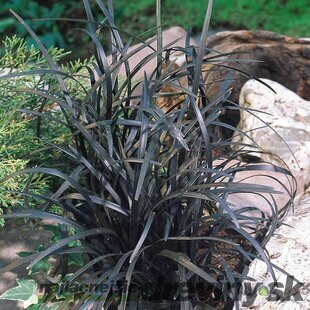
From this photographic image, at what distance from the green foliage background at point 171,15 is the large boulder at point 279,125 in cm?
309

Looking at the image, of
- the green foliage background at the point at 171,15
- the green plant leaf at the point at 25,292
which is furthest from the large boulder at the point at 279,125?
the green foliage background at the point at 171,15

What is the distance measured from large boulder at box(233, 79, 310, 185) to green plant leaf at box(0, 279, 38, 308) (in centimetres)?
133

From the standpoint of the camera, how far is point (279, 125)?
11.5ft

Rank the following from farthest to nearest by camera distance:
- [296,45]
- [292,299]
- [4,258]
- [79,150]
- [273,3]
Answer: [273,3] → [296,45] → [4,258] → [79,150] → [292,299]

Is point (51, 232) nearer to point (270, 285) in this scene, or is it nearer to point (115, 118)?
point (115, 118)

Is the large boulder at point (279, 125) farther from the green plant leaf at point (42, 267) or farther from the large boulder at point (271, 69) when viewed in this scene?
the green plant leaf at point (42, 267)

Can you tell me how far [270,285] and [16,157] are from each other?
112cm

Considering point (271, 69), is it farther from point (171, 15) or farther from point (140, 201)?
point (171, 15)

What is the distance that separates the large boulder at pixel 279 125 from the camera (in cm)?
332

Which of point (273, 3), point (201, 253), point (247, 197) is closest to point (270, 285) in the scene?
point (201, 253)

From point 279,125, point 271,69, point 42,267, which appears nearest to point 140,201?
point 42,267

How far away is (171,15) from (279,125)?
372 centimetres

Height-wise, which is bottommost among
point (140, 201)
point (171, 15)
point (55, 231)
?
point (55, 231)

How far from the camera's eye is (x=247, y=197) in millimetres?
3002
